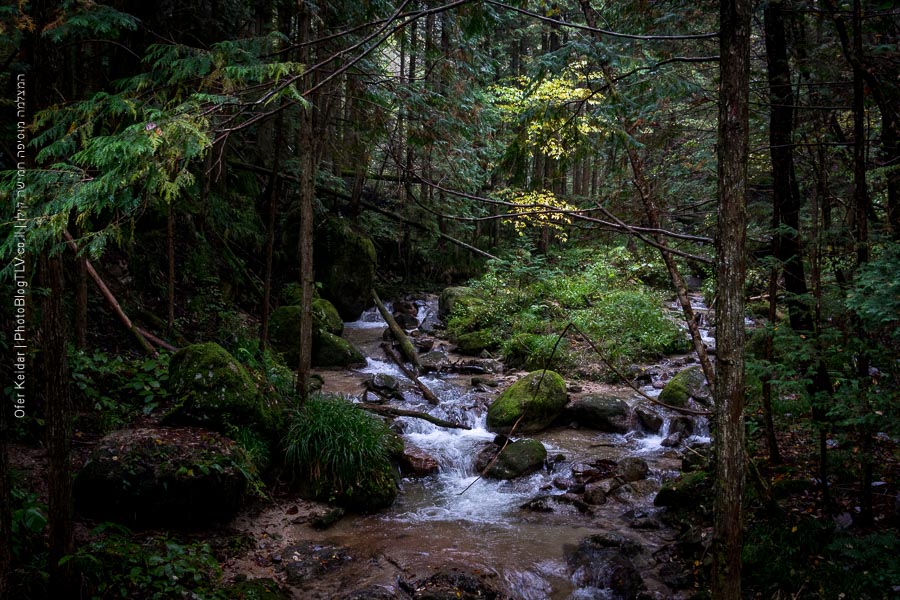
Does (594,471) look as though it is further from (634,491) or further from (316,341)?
(316,341)

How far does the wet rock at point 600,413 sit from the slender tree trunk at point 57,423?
30.1 feet

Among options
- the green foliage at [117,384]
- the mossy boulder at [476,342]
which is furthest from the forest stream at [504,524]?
the mossy boulder at [476,342]

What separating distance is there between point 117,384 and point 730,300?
316 inches

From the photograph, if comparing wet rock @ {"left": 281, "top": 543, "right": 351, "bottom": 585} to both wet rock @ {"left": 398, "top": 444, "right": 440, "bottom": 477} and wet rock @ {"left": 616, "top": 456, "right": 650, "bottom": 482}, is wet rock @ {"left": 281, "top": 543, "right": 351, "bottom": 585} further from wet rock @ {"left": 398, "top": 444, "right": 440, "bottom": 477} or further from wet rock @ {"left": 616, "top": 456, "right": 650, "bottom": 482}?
wet rock @ {"left": 616, "top": 456, "right": 650, "bottom": 482}

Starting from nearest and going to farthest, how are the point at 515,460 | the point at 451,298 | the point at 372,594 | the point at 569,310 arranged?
the point at 372,594, the point at 515,460, the point at 569,310, the point at 451,298

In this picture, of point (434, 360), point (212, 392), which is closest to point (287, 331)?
point (434, 360)

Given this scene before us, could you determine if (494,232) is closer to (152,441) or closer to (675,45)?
(675,45)

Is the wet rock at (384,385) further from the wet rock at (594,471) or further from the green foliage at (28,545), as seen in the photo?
the green foliage at (28,545)

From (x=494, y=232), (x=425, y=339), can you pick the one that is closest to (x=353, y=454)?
(x=425, y=339)

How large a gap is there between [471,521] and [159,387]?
502 cm

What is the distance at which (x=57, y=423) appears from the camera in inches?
159

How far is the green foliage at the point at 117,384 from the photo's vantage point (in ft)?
23.8

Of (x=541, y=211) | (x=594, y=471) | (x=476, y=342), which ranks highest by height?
(x=541, y=211)

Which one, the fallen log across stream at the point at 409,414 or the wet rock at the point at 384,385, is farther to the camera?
the wet rock at the point at 384,385
